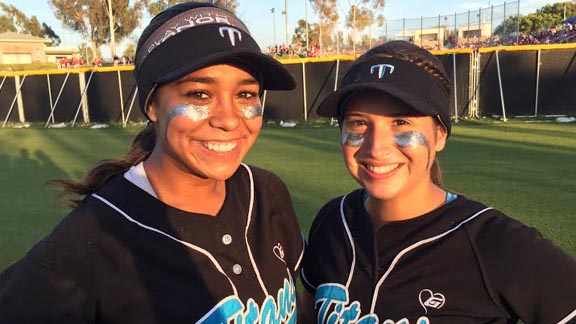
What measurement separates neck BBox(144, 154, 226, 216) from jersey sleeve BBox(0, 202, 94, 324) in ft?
1.07

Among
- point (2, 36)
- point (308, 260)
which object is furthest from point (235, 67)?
point (2, 36)

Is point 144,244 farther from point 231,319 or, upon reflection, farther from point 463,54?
point 463,54

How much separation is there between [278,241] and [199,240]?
398mm

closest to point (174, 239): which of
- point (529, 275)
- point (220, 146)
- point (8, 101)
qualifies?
point (220, 146)

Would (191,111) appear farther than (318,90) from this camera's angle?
No

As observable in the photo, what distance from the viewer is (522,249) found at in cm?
170

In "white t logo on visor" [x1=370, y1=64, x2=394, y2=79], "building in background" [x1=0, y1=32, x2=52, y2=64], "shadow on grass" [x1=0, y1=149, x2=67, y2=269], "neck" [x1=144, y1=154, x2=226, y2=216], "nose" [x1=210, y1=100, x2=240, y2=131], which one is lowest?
"shadow on grass" [x1=0, y1=149, x2=67, y2=269]

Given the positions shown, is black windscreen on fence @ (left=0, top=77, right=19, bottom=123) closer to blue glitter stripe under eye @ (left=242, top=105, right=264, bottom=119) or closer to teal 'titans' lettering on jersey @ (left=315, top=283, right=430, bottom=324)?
blue glitter stripe under eye @ (left=242, top=105, right=264, bottom=119)

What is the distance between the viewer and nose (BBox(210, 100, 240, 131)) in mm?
1804

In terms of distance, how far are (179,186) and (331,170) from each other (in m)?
7.00

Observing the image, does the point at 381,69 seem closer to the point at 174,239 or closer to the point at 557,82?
the point at 174,239

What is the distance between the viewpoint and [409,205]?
6.73ft

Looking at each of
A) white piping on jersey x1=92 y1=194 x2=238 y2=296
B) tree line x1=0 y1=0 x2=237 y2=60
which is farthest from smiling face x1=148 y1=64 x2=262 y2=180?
tree line x1=0 y1=0 x2=237 y2=60

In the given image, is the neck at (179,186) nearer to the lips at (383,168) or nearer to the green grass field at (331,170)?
the lips at (383,168)
